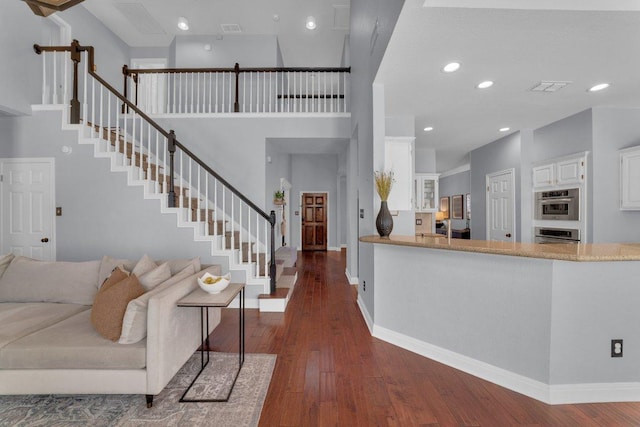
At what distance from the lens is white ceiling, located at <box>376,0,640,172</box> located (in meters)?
1.99

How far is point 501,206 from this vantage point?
575 centimetres

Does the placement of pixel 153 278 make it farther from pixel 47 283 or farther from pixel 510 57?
pixel 510 57

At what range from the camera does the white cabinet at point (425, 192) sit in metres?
6.44

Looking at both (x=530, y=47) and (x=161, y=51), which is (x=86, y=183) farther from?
(x=530, y=47)

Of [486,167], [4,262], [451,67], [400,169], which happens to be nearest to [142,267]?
[4,262]

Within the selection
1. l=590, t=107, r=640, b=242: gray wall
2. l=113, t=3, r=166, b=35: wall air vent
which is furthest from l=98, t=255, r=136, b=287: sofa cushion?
l=590, t=107, r=640, b=242: gray wall

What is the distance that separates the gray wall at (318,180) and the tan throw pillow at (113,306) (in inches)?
290

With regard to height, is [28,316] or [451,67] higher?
[451,67]

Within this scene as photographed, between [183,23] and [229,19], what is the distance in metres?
1.01

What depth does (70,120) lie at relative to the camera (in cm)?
411

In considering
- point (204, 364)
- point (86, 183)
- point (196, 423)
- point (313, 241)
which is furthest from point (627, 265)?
point (313, 241)

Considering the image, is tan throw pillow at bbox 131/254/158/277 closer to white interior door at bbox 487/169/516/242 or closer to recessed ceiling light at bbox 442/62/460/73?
recessed ceiling light at bbox 442/62/460/73

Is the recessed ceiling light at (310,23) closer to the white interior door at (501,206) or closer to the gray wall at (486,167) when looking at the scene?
the gray wall at (486,167)

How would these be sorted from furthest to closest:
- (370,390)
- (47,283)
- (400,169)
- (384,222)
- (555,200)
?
(555,200) → (400,169) → (384,222) → (47,283) → (370,390)
